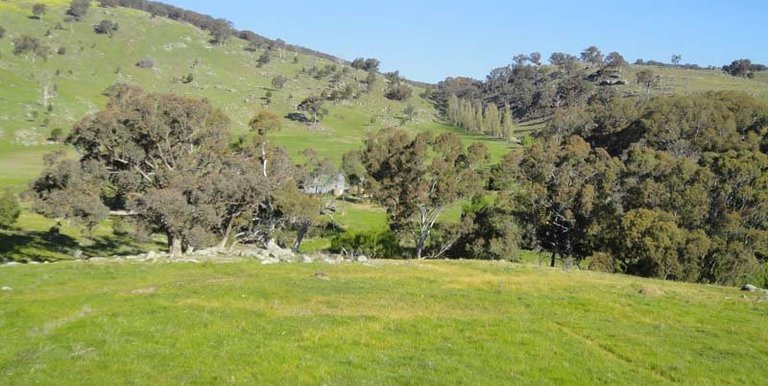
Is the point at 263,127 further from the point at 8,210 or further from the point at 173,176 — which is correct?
the point at 8,210

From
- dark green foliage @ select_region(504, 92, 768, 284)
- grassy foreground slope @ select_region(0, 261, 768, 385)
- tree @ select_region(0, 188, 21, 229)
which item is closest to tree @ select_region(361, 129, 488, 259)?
dark green foliage @ select_region(504, 92, 768, 284)

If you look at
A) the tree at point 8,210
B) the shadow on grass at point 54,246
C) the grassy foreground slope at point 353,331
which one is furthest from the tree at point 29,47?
the grassy foreground slope at point 353,331

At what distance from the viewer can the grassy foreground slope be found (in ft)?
62.5

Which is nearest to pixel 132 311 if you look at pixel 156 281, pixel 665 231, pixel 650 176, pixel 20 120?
pixel 156 281

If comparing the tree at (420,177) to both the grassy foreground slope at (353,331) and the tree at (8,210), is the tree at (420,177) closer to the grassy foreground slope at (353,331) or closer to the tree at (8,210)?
the grassy foreground slope at (353,331)

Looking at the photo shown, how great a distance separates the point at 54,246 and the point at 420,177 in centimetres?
4094

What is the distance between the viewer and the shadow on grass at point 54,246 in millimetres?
59438

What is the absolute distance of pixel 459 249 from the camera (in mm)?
80625

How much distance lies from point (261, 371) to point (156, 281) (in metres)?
19.2

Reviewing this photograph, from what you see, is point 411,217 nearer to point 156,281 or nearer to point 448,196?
point 448,196

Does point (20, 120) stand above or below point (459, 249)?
above

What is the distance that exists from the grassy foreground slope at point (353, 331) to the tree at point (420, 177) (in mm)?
36152

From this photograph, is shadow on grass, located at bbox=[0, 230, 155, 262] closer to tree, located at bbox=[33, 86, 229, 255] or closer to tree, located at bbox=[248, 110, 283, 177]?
tree, located at bbox=[33, 86, 229, 255]

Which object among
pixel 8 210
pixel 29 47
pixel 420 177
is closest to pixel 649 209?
pixel 420 177
